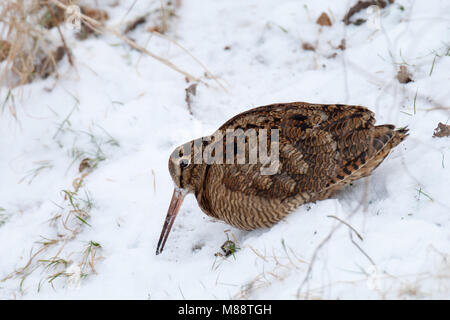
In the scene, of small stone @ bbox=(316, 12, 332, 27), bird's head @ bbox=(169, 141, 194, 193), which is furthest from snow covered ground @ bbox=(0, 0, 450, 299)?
bird's head @ bbox=(169, 141, 194, 193)

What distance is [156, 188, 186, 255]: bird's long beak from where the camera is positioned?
10.7ft

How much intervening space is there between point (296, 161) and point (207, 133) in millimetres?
1166

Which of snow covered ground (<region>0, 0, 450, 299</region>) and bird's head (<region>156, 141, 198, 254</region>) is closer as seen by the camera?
snow covered ground (<region>0, 0, 450, 299</region>)

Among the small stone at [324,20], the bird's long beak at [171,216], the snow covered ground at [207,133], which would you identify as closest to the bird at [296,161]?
the snow covered ground at [207,133]

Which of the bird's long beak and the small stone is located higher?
the small stone

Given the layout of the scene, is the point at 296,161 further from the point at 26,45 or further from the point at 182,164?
the point at 26,45

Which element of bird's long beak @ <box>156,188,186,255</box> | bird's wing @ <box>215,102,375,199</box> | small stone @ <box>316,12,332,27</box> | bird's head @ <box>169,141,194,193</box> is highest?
small stone @ <box>316,12,332,27</box>

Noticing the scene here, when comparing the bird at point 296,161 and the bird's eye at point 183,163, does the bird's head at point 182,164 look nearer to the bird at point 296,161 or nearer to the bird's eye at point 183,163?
the bird's eye at point 183,163

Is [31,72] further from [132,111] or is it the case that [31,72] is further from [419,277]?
[419,277]

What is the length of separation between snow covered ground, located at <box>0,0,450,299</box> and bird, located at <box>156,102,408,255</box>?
121mm

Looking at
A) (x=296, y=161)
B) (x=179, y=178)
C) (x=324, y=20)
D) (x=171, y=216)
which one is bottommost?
(x=171, y=216)

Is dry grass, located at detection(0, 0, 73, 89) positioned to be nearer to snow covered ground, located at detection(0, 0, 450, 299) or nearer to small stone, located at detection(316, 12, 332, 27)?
snow covered ground, located at detection(0, 0, 450, 299)

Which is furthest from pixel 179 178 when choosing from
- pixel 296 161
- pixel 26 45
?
pixel 26 45

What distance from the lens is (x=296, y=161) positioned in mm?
2951
